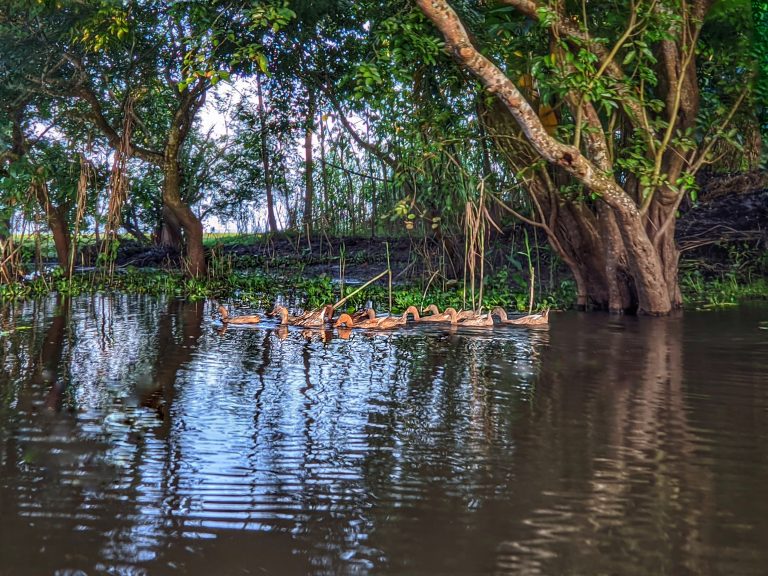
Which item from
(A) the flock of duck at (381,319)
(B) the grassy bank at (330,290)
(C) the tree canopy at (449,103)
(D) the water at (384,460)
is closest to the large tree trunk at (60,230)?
(C) the tree canopy at (449,103)

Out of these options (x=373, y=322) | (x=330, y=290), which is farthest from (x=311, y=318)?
(x=330, y=290)

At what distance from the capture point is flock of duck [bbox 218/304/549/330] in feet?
30.3

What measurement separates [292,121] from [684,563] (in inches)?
516

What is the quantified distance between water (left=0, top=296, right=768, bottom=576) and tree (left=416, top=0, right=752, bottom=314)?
9.50 ft

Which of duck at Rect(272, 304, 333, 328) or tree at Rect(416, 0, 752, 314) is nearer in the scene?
tree at Rect(416, 0, 752, 314)

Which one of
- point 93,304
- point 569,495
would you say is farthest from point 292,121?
point 569,495

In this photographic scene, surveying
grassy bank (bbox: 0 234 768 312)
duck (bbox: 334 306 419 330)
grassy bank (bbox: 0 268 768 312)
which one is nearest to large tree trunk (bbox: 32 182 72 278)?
grassy bank (bbox: 0 234 768 312)

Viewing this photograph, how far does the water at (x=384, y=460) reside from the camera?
2.96 meters

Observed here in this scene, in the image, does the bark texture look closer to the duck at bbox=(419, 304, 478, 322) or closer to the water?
the duck at bbox=(419, 304, 478, 322)

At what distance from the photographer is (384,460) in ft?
13.4

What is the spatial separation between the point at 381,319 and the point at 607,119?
4577 mm

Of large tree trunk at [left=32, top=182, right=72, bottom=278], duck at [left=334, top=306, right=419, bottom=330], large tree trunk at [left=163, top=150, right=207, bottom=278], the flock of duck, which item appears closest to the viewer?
duck at [left=334, top=306, right=419, bottom=330]

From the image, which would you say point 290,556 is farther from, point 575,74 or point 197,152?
point 197,152

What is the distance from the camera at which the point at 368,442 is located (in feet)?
14.5
